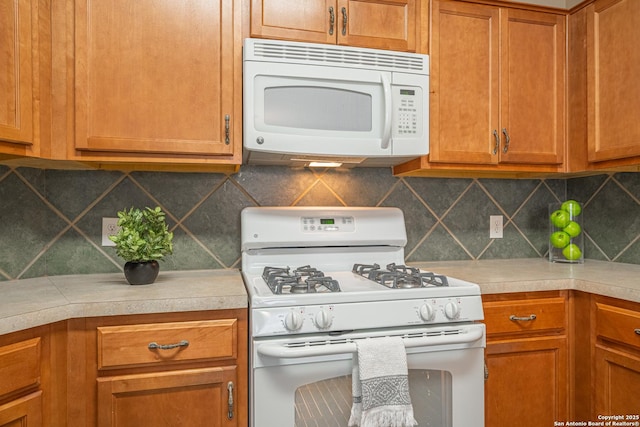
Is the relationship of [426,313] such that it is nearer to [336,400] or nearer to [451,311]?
[451,311]

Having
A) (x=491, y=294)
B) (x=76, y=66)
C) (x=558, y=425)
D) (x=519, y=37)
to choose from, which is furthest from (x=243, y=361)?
(x=519, y=37)

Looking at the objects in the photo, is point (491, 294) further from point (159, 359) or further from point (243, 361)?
point (159, 359)

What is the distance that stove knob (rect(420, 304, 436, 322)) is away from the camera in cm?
137

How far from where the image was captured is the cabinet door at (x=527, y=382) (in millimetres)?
1574

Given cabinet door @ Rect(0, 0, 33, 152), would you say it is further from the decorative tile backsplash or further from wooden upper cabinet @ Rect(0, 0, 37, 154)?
the decorative tile backsplash

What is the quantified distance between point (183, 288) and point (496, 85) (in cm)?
151

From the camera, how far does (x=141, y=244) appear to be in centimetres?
148

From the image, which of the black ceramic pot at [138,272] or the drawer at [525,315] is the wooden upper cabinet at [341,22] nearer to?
the black ceramic pot at [138,272]

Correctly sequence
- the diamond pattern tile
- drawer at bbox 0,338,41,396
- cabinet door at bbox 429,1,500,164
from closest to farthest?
1. drawer at bbox 0,338,41,396
2. cabinet door at bbox 429,1,500,164
3. the diamond pattern tile

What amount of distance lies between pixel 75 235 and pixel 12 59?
2.33 feet

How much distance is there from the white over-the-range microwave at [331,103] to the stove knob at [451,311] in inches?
24.2

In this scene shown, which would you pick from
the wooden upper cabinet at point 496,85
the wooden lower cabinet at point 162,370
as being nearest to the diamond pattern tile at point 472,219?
the wooden upper cabinet at point 496,85

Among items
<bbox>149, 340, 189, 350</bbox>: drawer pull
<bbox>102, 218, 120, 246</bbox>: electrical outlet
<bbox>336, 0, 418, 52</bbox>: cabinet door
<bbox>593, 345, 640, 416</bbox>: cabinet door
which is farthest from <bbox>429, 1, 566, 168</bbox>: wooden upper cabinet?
<bbox>102, 218, 120, 246</bbox>: electrical outlet

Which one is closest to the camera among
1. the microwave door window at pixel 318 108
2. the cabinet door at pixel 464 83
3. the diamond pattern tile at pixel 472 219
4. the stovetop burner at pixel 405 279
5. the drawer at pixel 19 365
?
the drawer at pixel 19 365
